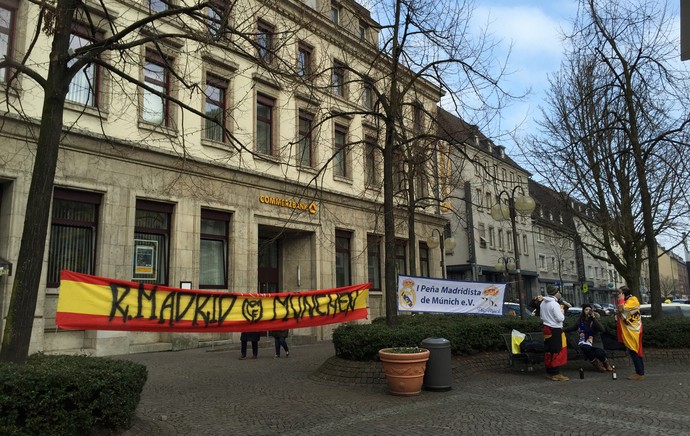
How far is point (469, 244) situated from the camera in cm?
4753

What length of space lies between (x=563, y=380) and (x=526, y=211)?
567 cm

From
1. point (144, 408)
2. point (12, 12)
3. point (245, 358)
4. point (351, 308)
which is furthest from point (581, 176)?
point (12, 12)

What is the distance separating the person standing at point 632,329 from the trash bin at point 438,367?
3.93m

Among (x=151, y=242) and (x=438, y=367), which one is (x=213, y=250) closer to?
(x=151, y=242)

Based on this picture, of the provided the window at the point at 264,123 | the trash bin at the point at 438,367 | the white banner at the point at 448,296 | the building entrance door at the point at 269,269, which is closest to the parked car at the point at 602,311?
the building entrance door at the point at 269,269

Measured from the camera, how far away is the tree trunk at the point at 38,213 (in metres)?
6.24

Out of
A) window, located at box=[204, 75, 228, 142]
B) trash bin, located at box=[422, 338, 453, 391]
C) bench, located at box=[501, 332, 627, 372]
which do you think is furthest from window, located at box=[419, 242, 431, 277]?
trash bin, located at box=[422, 338, 453, 391]

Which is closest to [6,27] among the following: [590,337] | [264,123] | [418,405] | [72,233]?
A: [72,233]

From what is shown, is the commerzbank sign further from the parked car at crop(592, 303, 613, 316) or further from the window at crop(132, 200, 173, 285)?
the parked car at crop(592, 303, 613, 316)

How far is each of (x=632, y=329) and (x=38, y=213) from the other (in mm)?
10555

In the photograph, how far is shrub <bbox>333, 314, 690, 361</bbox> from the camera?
33.3 ft

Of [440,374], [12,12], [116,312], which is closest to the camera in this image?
[116,312]

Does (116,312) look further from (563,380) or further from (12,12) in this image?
(12,12)

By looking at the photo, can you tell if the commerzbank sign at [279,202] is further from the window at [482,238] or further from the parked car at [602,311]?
the window at [482,238]
